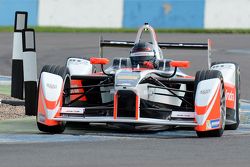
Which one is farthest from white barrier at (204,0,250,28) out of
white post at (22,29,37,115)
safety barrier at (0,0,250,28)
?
white post at (22,29,37,115)

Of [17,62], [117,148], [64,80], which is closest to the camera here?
[117,148]

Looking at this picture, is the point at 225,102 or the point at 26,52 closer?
the point at 225,102

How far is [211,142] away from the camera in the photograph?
34.2 feet

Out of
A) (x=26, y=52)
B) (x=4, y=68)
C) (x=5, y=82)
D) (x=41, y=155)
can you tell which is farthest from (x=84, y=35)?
(x=41, y=155)

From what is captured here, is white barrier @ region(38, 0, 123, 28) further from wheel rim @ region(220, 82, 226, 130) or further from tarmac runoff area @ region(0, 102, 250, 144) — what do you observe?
wheel rim @ region(220, 82, 226, 130)

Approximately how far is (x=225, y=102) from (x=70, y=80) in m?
1.91

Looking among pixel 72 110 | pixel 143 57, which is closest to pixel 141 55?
pixel 143 57

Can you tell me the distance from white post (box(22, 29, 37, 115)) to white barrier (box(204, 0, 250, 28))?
63.6 feet

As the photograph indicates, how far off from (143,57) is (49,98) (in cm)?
174

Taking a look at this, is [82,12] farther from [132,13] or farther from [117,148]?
[117,148]

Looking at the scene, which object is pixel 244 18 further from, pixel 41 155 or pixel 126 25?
pixel 41 155

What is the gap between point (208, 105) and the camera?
1098cm

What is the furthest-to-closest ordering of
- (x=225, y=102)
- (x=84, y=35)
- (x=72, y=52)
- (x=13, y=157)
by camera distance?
(x=84, y=35) → (x=72, y=52) → (x=225, y=102) → (x=13, y=157)

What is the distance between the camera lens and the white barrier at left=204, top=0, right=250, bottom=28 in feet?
106
